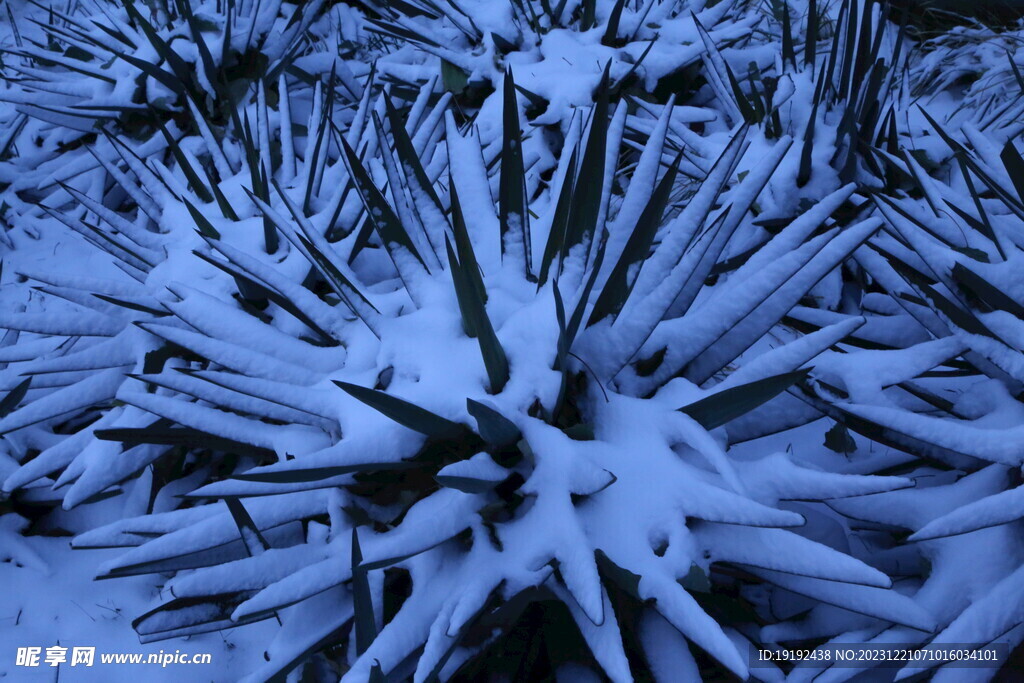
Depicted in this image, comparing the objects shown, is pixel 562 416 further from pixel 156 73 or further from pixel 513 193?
pixel 156 73

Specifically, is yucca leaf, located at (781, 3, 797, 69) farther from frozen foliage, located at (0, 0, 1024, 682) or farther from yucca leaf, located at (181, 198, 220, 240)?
yucca leaf, located at (181, 198, 220, 240)

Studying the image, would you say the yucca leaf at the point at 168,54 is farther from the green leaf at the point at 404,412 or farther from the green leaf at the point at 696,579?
the green leaf at the point at 696,579

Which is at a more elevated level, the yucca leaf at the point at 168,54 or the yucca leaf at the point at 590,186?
the yucca leaf at the point at 590,186

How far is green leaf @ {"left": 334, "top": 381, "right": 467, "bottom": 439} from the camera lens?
2.12 feet

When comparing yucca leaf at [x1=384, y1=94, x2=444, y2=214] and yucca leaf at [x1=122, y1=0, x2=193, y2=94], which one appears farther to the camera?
yucca leaf at [x1=122, y1=0, x2=193, y2=94]

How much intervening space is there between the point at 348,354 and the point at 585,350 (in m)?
0.28

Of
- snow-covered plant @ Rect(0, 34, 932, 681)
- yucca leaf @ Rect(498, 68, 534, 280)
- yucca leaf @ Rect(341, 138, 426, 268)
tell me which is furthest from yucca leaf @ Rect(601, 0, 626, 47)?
yucca leaf @ Rect(341, 138, 426, 268)

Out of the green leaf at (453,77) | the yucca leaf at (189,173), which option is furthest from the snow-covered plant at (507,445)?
the green leaf at (453,77)

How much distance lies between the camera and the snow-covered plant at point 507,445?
677 millimetres

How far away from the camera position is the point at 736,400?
0.71 meters

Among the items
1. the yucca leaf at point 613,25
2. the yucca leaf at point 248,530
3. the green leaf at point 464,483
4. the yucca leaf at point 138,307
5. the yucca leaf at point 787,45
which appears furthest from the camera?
the yucca leaf at point 613,25

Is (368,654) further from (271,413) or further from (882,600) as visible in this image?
(882,600)

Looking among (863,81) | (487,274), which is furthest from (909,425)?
(863,81)

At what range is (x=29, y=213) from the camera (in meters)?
1.84
